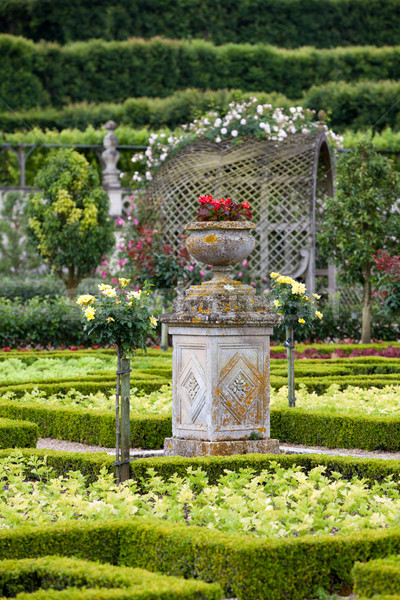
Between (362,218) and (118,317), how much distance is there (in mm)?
7926

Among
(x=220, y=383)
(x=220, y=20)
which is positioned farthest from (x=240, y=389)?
(x=220, y=20)

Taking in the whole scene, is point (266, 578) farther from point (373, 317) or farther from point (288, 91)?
point (288, 91)

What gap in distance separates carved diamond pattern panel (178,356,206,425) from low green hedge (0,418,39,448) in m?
1.16

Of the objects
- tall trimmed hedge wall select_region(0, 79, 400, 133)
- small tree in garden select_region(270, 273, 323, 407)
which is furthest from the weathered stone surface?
tall trimmed hedge wall select_region(0, 79, 400, 133)

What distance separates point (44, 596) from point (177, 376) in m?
3.12

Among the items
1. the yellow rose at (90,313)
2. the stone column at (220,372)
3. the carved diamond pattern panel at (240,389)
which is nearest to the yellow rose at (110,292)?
the yellow rose at (90,313)

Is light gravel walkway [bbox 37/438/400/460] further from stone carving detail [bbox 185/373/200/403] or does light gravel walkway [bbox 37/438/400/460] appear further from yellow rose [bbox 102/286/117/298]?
yellow rose [bbox 102/286/117/298]

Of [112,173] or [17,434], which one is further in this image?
[112,173]

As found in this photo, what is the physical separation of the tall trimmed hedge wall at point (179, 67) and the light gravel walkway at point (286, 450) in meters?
22.0

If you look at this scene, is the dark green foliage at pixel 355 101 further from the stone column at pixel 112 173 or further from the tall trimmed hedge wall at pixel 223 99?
the stone column at pixel 112 173

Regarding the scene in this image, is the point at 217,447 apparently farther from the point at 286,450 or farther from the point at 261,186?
the point at 261,186

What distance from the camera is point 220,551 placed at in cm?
380

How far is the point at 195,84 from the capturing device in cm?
2866

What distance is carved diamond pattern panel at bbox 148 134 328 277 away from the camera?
14344 millimetres
